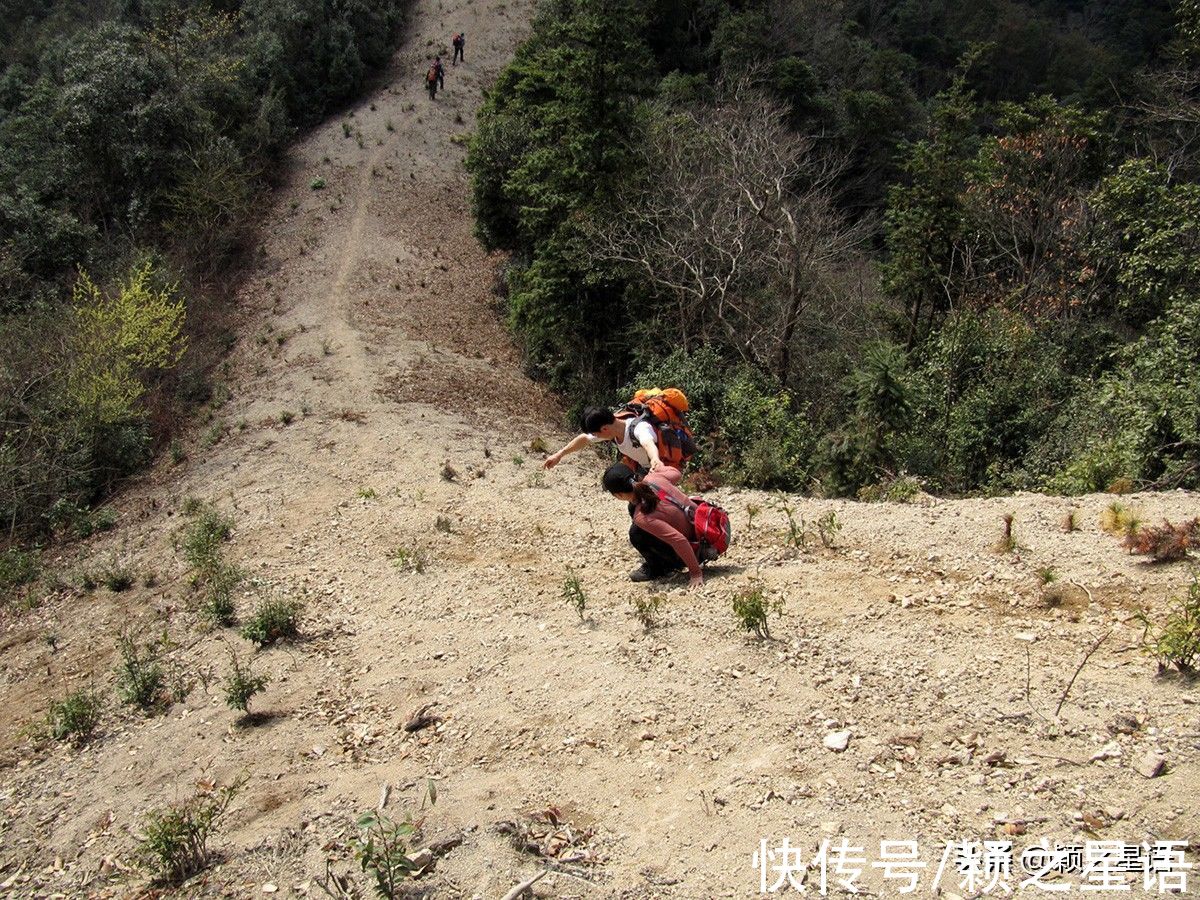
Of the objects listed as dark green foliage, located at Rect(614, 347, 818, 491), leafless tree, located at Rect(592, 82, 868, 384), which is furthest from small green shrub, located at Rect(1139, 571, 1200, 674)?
leafless tree, located at Rect(592, 82, 868, 384)

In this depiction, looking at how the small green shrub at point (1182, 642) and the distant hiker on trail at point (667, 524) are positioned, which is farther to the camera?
the distant hiker on trail at point (667, 524)

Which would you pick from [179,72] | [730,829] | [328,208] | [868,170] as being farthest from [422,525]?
[868,170]

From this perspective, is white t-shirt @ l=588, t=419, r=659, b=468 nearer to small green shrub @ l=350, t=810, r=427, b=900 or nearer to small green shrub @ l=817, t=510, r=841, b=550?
small green shrub @ l=817, t=510, r=841, b=550

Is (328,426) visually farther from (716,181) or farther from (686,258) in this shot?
(716,181)

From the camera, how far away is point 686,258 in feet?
52.2

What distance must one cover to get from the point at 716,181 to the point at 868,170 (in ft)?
54.9

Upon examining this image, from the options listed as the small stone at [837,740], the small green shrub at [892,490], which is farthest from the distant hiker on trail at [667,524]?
the small green shrub at [892,490]

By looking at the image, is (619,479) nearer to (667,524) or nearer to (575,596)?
A: (667,524)

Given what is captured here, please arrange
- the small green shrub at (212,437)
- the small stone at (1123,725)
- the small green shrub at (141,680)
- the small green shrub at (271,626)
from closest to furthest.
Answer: the small stone at (1123,725), the small green shrub at (141,680), the small green shrub at (271,626), the small green shrub at (212,437)

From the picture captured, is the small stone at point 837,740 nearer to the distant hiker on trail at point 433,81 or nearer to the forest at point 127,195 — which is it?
the forest at point 127,195

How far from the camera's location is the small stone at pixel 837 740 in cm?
439

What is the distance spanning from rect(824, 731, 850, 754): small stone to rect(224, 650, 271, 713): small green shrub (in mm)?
3947

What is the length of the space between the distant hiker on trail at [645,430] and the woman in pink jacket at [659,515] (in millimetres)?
153

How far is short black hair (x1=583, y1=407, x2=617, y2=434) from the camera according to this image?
20.2 feet
